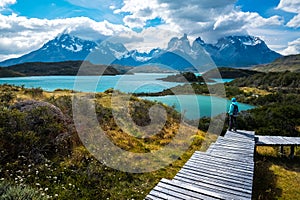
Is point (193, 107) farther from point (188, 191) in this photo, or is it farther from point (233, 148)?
point (188, 191)

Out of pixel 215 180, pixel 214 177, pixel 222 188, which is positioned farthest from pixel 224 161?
pixel 222 188

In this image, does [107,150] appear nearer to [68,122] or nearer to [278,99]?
[68,122]

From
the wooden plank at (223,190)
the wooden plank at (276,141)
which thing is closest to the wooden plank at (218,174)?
the wooden plank at (223,190)

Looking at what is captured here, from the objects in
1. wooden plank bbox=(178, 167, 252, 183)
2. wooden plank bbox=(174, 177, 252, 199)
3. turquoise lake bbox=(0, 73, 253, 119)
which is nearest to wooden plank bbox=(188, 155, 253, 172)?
wooden plank bbox=(178, 167, 252, 183)

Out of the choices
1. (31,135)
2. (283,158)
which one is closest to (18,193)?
(31,135)

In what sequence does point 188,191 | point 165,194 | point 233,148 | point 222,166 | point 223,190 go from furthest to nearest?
point 233,148
point 222,166
point 223,190
point 188,191
point 165,194

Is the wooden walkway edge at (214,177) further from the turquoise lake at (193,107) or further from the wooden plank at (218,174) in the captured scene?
the turquoise lake at (193,107)

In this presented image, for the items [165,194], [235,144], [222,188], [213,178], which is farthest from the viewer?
[235,144]

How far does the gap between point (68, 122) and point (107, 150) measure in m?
2.59

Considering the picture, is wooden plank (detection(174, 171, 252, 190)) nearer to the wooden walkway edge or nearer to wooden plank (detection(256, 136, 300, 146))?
the wooden walkway edge

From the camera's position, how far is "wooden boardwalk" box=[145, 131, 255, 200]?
6426 millimetres

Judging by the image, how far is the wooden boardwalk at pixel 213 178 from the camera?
253 inches

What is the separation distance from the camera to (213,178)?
755 cm

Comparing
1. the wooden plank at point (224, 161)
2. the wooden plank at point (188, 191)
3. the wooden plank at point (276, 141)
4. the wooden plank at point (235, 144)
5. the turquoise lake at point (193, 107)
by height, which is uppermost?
the wooden plank at point (188, 191)
